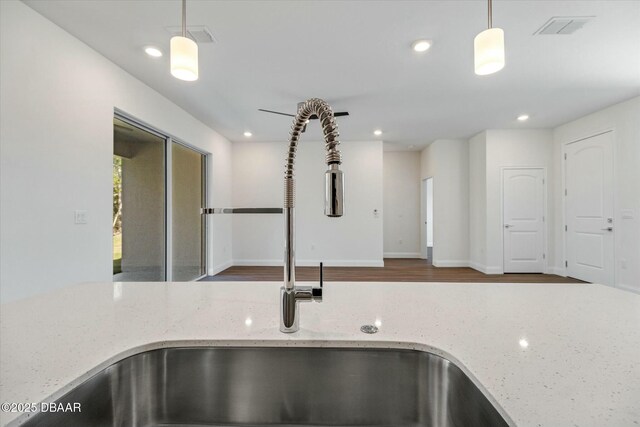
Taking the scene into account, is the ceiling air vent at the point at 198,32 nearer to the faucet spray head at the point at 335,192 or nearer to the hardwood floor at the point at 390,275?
the faucet spray head at the point at 335,192

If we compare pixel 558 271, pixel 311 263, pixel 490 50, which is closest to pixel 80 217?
pixel 490 50

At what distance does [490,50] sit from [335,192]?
1.41 meters

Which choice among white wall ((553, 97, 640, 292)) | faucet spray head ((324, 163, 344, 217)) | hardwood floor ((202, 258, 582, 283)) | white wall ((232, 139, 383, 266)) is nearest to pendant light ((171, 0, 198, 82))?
faucet spray head ((324, 163, 344, 217))

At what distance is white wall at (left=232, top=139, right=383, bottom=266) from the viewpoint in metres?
5.94

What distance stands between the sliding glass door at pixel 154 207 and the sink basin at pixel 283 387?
9.30 feet

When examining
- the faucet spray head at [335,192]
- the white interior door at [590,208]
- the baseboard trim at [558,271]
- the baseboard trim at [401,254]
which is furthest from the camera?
the baseboard trim at [401,254]

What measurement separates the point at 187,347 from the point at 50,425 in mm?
223

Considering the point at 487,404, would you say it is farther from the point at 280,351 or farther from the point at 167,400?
the point at 167,400

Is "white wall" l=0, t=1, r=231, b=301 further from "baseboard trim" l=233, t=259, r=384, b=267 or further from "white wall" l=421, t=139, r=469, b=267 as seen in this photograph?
"white wall" l=421, t=139, r=469, b=267

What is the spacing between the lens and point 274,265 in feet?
19.7

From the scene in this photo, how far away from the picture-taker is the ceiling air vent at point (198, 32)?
2.24 m

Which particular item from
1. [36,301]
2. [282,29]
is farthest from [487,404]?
[282,29]

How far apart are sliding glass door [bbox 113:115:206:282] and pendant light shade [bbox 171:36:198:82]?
2024 mm

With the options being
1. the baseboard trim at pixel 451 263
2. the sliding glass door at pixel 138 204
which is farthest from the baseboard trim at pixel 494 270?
the sliding glass door at pixel 138 204
